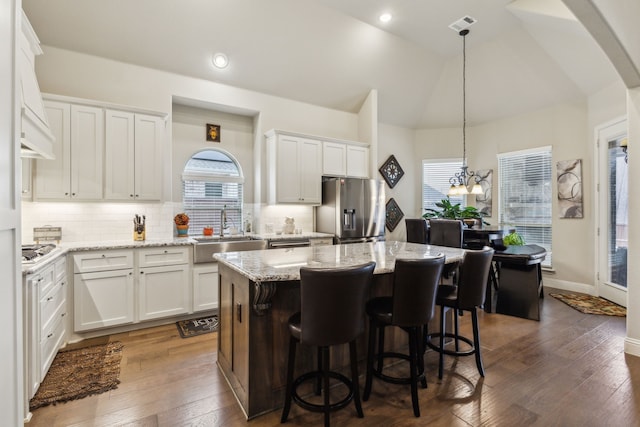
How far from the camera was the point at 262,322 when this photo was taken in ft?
6.88

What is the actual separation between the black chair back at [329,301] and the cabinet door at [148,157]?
290cm

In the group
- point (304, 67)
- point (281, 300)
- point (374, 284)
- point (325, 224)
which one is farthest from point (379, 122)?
point (281, 300)

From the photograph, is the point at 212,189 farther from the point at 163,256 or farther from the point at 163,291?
the point at 163,291

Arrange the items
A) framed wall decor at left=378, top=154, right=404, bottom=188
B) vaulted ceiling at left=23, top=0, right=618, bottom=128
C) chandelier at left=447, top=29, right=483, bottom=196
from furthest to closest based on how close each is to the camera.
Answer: framed wall decor at left=378, top=154, right=404, bottom=188
chandelier at left=447, top=29, right=483, bottom=196
vaulted ceiling at left=23, top=0, right=618, bottom=128

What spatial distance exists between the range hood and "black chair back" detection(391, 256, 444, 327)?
2.81 m

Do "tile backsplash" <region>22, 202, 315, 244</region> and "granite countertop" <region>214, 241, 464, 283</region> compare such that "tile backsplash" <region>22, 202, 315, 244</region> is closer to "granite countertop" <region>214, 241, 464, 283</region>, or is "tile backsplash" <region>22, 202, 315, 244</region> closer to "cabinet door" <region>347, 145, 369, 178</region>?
"granite countertop" <region>214, 241, 464, 283</region>

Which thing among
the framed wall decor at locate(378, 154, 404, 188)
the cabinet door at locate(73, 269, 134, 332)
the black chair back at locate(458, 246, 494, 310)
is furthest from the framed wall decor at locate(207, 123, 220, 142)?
the black chair back at locate(458, 246, 494, 310)

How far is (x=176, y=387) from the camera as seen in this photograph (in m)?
2.40

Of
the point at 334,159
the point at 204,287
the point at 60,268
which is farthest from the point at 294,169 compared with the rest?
the point at 60,268

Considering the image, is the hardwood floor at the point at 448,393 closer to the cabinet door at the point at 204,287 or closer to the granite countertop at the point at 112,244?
the cabinet door at the point at 204,287

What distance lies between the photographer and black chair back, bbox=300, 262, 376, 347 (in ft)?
5.71

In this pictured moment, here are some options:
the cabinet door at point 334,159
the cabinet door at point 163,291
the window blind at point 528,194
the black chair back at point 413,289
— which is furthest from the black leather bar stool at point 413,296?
the window blind at point 528,194

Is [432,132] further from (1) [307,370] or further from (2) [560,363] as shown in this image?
(1) [307,370]

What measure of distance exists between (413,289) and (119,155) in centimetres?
350
